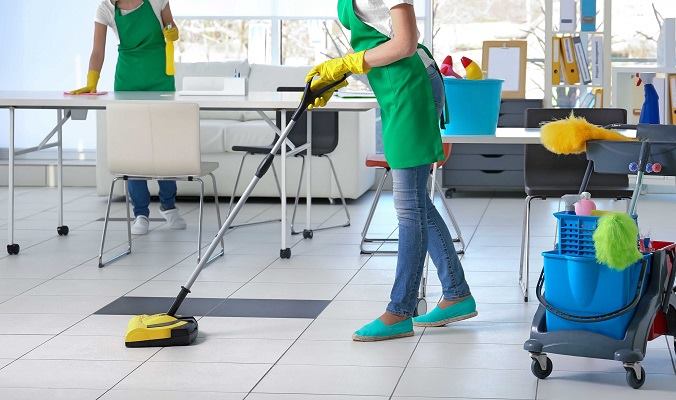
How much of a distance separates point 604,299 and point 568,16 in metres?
4.56

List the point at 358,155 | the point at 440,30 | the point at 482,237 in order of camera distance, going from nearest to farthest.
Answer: the point at 482,237 < the point at 358,155 < the point at 440,30

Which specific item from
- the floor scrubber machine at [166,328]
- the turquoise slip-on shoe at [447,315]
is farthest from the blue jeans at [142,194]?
the turquoise slip-on shoe at [447,315]

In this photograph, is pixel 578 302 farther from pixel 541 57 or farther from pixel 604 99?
pixel 541 57

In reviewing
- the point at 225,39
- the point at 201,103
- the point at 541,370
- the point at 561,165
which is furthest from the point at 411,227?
the point at 225,39

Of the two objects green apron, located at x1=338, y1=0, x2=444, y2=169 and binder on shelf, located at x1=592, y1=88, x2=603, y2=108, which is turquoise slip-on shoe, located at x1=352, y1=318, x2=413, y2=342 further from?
binder on shelf, located at x1=592, y1=88, x2=603, y2=108

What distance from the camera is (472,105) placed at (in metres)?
4.33

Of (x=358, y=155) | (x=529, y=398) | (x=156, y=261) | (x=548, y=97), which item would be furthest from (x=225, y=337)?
(x=548, y=97)

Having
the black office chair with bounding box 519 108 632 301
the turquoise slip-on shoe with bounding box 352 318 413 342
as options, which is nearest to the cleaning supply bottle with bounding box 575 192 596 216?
the turquoise slip-on shoe with bounding box 352 318 413 342

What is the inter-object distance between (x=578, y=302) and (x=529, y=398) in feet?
1.07

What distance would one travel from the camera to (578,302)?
335 centimetres

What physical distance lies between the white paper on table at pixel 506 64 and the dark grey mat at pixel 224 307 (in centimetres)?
378

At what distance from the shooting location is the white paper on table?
7.90 meters

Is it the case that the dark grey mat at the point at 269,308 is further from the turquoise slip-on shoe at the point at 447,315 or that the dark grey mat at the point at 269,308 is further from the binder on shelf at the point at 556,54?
the binder on shelf at the point at 556,54

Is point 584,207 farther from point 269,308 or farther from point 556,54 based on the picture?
point 556,54
